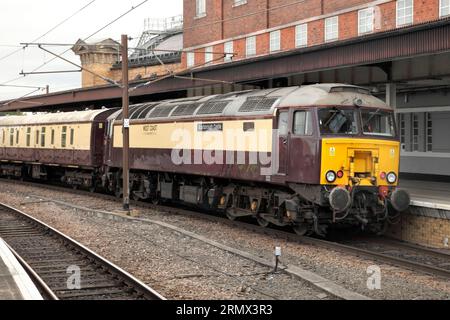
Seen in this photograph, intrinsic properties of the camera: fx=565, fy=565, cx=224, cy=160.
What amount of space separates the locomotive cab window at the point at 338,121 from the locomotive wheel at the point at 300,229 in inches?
92.2

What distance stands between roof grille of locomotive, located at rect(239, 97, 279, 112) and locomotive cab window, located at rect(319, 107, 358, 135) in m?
1.60

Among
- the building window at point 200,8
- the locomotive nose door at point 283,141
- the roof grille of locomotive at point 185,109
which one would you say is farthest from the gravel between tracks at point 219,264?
the building window at point 200,8

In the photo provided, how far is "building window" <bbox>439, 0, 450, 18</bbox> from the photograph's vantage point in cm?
2381

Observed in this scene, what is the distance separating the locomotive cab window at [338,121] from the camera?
12.1 meters

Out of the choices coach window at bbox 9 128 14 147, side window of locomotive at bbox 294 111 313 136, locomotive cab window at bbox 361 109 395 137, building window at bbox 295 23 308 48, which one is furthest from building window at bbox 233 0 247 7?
side window of locomotive at bbox 294 111 313 136

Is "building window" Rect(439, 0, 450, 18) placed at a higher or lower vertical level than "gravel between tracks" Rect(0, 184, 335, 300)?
higher

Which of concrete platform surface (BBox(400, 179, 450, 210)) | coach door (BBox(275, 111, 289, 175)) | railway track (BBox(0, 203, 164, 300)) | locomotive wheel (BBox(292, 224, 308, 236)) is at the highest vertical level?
coach door (BBox(275, 111, 289, 175))

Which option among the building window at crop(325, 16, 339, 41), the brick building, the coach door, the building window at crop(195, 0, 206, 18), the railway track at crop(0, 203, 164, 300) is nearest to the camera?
the railway track at crop(0, 203, 164, 300)

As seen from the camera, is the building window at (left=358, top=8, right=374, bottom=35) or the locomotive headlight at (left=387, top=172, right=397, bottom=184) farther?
the building window at (left=358, top=8, right=374, bottom=35)

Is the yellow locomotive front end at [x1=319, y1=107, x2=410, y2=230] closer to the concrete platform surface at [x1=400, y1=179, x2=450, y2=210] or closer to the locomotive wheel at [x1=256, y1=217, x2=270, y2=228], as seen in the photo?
the concrete platform surface at [x1=400, y1=179, x2=450, y2=210]

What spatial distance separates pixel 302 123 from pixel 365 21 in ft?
55.8

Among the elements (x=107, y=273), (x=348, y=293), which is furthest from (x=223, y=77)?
(x=348, y=293)

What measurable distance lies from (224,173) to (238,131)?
1.31m
